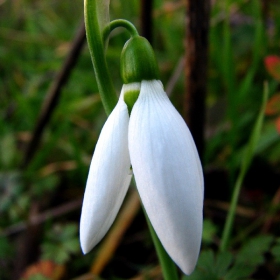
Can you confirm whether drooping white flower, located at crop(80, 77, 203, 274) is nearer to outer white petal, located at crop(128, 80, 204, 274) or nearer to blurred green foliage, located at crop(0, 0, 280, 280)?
outer white petal, located at crop(128, 80, 204, 274)

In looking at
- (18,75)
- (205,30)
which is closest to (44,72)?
(18,75)

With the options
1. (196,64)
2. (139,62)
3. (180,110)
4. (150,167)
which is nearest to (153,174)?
(150,167)

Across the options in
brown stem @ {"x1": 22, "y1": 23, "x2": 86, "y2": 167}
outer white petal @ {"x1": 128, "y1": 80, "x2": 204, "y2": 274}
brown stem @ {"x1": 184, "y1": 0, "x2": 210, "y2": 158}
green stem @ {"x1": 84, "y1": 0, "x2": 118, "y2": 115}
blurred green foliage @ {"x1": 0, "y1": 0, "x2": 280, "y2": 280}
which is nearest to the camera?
outer white petal @ {"x1": 128, "y1": 80, "x2": 204, "y2": 274}

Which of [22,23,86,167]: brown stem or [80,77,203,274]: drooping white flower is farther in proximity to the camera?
[22,23,86,167]: brown stem

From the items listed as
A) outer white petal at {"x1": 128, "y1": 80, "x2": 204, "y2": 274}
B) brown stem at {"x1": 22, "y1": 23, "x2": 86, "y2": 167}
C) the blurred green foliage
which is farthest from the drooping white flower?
brown stem at {"x1": 22, "y1": 23, "x2": 86, "y2": 167}

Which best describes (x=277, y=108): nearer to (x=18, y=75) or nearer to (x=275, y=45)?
(x=275, y=45)

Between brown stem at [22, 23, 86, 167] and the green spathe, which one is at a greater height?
the green spathe
